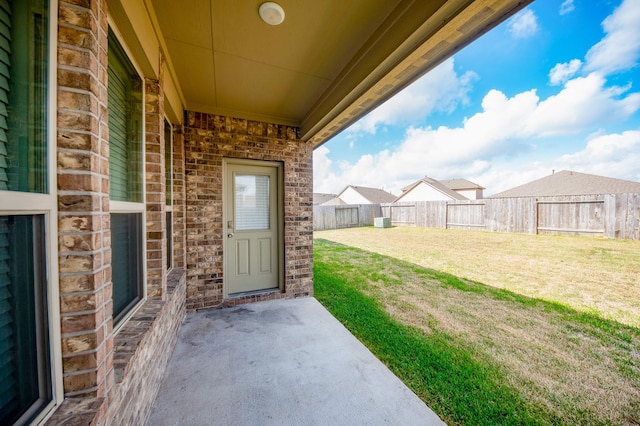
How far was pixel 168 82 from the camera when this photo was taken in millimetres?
2293

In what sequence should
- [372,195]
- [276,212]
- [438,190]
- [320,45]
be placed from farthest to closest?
[372,195]
[438,190]
[276,212]
[320,45]

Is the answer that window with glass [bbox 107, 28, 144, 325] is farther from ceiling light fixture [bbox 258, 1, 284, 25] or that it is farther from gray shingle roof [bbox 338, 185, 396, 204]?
gray shingle roof [bbox 338, 185, 396, 204]

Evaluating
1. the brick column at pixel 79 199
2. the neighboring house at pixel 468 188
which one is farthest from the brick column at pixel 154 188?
the neighboring house at pixel 468 188

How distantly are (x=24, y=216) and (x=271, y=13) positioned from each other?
1718mm

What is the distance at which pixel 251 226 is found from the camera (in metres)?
3.62

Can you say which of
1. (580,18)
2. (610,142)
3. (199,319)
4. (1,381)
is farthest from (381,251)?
(610,142)

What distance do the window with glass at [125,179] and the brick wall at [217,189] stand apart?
1.27 m

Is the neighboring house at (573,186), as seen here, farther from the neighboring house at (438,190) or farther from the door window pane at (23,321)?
the door window pane at (23,321)

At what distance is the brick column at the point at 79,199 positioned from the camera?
92 cm

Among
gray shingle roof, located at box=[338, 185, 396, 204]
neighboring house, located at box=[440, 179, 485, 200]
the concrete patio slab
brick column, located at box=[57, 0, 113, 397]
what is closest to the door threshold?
the concrete patio slab

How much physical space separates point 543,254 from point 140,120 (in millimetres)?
8650

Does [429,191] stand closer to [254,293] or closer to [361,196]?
[361,196]

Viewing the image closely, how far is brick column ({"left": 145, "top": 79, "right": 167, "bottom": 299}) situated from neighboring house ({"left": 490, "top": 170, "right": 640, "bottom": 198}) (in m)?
21.1

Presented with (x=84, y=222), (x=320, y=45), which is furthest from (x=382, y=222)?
(x=84, y=222)
